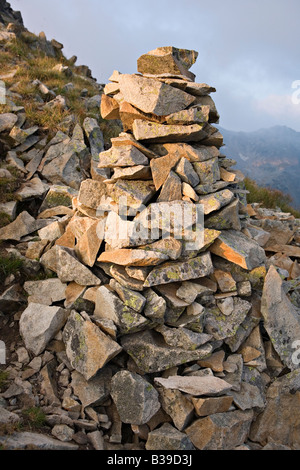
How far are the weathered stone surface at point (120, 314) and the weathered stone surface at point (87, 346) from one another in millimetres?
321

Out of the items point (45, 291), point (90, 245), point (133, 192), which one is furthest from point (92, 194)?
point (45, 291)

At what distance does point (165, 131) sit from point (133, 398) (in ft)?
17.8

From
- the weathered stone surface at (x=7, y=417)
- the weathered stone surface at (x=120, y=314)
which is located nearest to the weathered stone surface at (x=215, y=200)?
the weathered stone surface at (x=120, y=314)

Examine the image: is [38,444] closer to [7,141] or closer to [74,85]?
[7,141]

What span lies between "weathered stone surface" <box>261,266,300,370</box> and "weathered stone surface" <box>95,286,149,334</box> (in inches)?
104

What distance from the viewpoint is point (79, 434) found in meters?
4.80

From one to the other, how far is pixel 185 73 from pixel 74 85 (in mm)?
11162

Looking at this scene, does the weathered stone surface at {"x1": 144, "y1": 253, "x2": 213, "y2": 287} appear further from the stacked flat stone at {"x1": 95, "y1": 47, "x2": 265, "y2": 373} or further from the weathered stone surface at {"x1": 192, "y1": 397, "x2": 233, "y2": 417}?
the weathered stone surface at {"x1": 192, "y1": 397, "x2": 233, "y2": 417}

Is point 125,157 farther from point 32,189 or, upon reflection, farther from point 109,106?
point 32,189

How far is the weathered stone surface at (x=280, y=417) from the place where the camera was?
17.8 ft

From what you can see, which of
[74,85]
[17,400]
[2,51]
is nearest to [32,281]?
[17,400]

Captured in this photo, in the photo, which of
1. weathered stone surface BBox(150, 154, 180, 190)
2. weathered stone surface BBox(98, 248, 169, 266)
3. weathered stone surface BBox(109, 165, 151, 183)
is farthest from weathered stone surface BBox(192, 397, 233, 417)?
weathered stone surface BBox(109, 165, 151, 183)

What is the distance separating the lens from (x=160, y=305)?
19.0ft

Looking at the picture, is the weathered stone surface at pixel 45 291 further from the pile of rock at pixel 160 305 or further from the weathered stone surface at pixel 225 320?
the weathered stone surface at pixel 225 320
